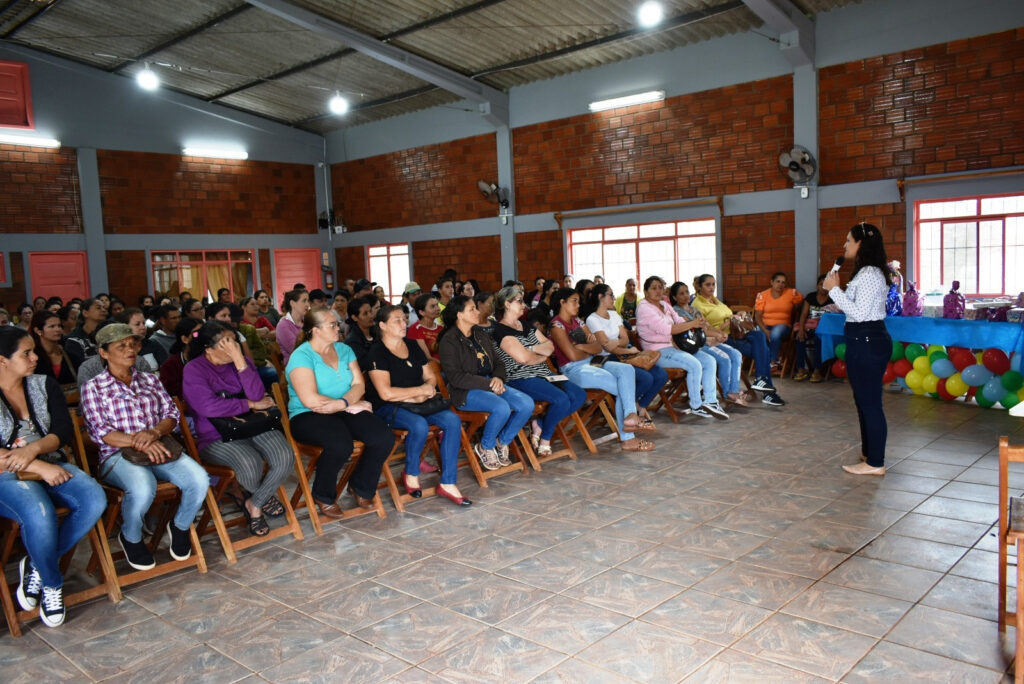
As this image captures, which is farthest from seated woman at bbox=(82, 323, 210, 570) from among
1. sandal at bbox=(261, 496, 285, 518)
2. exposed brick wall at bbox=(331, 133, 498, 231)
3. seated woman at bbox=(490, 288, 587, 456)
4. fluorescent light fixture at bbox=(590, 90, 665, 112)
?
exposed brick wall at bbox=(331, 133, 498, 231)

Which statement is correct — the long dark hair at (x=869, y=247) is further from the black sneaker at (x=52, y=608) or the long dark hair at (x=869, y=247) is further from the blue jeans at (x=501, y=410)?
the black sneaker at (x=52, y=608)

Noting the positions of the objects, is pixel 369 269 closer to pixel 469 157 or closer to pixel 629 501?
pixel 469 157

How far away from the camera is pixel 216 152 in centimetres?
1430

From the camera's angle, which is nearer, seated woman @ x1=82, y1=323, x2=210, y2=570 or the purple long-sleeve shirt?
seated woman @ x1=82, y1=323, x2=210, y2=570

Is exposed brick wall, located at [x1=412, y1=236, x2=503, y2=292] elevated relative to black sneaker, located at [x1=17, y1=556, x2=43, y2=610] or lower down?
elevated

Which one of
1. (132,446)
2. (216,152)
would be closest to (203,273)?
(216,152)

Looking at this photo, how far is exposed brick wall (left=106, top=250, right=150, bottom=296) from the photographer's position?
13203 millimetres

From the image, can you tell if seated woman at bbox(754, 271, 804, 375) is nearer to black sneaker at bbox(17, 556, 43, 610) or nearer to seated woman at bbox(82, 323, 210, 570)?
seated woman at bbox(82, 323, 210, 570)

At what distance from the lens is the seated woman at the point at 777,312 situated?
28.5 feet

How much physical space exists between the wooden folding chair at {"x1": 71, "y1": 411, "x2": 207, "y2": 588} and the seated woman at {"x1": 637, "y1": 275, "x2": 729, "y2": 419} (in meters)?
3.96

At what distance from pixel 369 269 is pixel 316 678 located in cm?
1333

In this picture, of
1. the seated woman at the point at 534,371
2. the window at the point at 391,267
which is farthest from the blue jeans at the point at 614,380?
the window at the point at 391,267

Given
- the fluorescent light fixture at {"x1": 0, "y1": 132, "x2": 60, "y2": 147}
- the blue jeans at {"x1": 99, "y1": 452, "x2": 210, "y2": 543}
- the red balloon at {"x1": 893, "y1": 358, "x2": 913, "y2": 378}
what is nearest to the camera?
the blue jeans at {"x1": 99, "y1": 452, "x2": 210, "y2": 543}

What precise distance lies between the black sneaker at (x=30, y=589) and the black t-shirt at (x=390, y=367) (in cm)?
191
